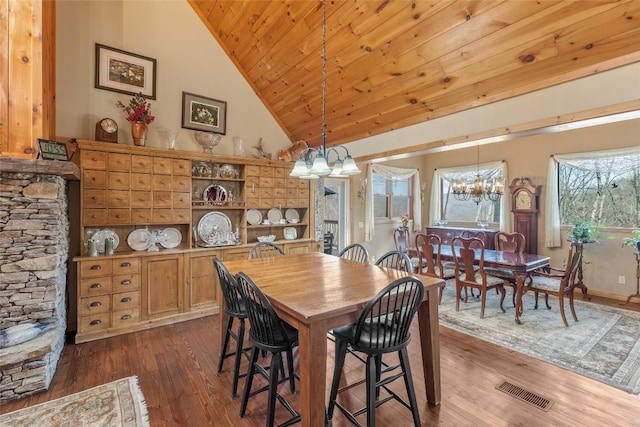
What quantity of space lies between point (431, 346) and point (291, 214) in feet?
11.0

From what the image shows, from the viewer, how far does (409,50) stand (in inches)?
115

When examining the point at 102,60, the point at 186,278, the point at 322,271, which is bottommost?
the point at 186,278

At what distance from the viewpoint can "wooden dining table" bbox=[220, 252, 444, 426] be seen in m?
1.65

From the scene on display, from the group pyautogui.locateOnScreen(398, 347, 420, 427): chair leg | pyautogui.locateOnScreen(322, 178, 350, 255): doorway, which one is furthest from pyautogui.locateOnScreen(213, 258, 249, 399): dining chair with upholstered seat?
pyautogui.locateOnScreen(322, 178, 350, 255): doorway

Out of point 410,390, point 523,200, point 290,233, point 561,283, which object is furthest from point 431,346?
point 523,200

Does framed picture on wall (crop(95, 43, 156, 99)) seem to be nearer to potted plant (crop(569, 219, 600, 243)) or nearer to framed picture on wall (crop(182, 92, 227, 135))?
framed picture on wall (crop(182, 92, 227, 135))

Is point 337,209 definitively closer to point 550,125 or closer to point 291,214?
point 291,214

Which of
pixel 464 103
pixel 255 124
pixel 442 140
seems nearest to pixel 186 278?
pixel 255 124

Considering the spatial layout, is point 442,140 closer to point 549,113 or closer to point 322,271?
point 549,113

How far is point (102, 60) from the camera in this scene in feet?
11.7

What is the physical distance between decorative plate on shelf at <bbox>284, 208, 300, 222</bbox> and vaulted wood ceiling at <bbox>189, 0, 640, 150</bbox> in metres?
1.44

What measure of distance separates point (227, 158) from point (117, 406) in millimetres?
2944

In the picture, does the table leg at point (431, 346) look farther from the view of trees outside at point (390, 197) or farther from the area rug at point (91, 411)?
the view of trees outside at point (390, 197)

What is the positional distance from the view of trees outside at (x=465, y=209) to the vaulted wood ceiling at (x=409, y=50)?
3770 mm
